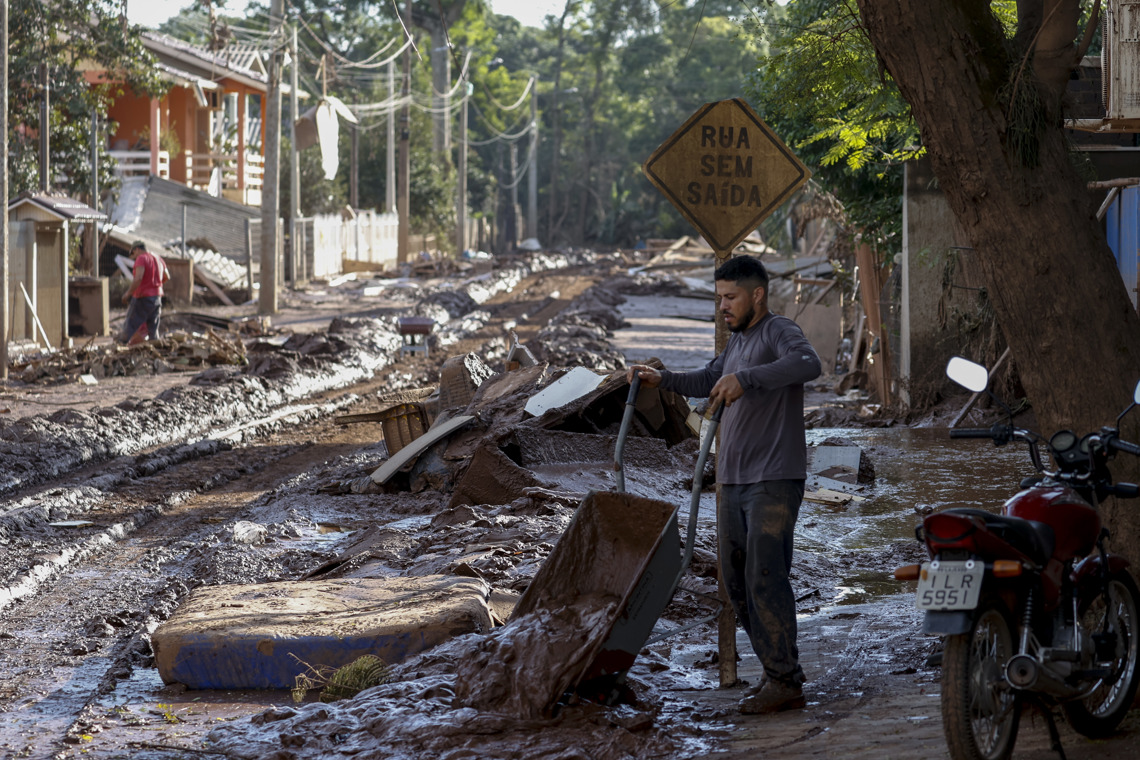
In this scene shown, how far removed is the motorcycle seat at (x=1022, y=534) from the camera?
4.13 m

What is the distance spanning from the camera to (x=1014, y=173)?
5027 mm

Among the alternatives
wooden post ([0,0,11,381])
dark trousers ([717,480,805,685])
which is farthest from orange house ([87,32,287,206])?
dark trousers ([717,480,805,685])

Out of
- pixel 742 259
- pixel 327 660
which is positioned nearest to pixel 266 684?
pixel 327 660

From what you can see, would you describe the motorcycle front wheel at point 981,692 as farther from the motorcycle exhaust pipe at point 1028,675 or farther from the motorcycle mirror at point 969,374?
the motorcycle mirror at point 969,374

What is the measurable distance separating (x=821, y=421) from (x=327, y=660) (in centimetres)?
991

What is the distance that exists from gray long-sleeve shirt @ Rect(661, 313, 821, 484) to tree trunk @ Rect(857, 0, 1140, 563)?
93 cm

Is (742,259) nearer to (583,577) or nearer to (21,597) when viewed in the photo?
(583,577)

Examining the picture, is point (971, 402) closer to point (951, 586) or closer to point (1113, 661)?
point (1113, 661)

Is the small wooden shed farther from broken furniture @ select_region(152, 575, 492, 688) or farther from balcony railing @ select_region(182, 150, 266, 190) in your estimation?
broken furniture @ select_region(152, 575, 492, 688)

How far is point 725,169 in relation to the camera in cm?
627

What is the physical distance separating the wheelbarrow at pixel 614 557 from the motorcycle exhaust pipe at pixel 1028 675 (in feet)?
4.21

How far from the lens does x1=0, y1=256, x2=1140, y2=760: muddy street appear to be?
477 cm

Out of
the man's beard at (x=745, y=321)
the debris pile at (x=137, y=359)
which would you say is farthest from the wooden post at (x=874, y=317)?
the man's beard at (x=745, y=321)

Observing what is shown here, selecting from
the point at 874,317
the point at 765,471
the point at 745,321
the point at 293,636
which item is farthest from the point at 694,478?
the point at 874,317
